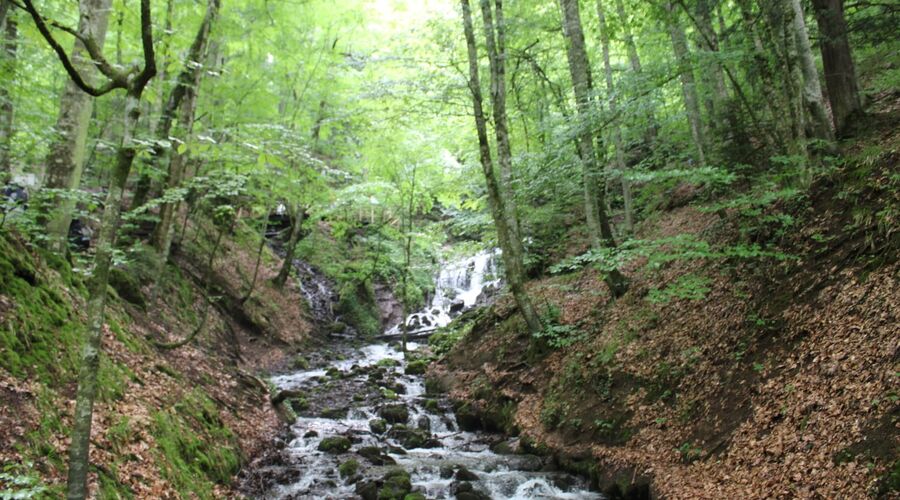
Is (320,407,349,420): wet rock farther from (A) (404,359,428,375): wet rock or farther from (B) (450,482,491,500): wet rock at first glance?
(B) (450,482,491,500): wet rock

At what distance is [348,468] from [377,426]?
2.44 meters

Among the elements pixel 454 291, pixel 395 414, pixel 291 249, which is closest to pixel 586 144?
pixel 395 414

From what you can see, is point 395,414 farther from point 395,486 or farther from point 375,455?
point 395,486

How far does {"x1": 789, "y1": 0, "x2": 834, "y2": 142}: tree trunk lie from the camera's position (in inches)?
295

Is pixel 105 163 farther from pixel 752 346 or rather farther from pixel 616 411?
pixel 752 346

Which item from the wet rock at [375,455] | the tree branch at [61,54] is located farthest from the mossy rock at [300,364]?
the tree branch at [61,54]

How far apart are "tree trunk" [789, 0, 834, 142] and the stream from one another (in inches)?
257

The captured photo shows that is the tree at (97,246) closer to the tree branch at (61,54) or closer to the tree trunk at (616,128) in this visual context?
the tree branch at (61,54)

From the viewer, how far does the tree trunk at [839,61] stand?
8.85 m

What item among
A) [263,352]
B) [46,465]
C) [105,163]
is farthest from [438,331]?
[46,465]

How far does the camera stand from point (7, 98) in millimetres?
7508

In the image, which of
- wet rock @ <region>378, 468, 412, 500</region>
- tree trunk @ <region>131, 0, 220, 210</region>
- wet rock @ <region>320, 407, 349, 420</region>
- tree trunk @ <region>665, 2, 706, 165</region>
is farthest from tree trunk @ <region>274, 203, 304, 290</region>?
tree trunk @ <region>665, 2, 706, 165</region>

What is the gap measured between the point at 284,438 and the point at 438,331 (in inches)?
435

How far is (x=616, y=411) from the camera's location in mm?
8133
